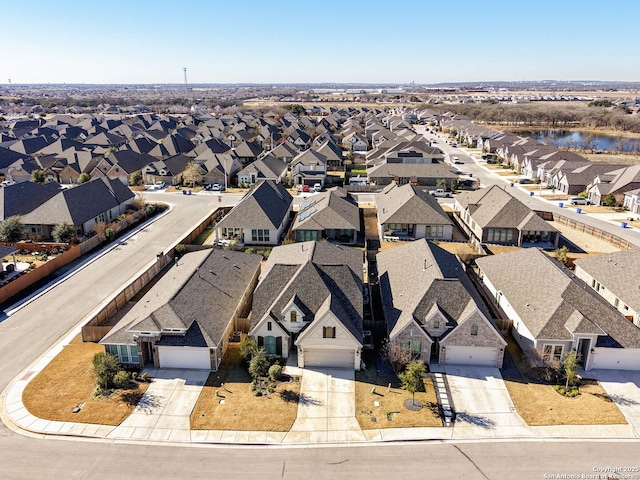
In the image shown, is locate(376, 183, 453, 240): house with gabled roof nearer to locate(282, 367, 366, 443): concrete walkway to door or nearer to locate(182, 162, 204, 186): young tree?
locate(282, 367, 366, 443): concrete walkway to door

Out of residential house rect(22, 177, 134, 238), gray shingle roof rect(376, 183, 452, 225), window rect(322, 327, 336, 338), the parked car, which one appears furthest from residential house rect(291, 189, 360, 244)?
the parked car

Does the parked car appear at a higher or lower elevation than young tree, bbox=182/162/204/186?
lower

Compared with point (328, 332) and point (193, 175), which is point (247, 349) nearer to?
point (328, 332)

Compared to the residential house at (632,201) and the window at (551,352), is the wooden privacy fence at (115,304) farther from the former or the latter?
the residential house at (632,201)

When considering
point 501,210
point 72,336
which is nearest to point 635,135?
point 501,210

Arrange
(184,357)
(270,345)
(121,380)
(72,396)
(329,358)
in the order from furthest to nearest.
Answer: (270,345), (329,358), (184,357), (121,380), (72,396)

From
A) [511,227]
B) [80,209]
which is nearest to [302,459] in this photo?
[511,227]
